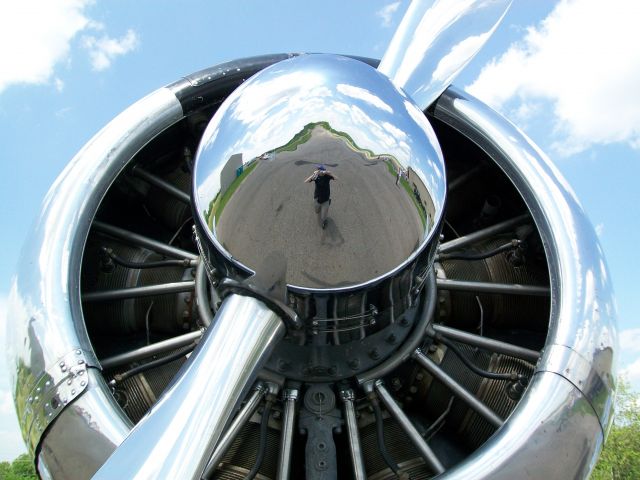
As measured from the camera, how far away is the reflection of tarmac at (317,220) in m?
3.15

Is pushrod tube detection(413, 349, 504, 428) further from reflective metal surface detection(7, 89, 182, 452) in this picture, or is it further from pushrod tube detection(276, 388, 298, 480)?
reflective metal surface detection(7, 89, 182, 452)

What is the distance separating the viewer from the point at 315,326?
337cm

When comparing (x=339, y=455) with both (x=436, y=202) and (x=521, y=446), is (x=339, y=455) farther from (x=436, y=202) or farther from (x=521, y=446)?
(x=436, y=202)

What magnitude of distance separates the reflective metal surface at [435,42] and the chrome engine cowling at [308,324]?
233 millimetres

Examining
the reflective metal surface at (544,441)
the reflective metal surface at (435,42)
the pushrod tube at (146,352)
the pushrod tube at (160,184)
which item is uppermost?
the reflective metal surface at (435,42)

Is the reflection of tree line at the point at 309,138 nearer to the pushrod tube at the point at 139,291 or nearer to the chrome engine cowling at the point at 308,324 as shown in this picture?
the chrome engine cowling at the point at 308,324

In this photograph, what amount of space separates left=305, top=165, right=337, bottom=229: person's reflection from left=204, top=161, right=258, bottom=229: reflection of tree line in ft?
0.98

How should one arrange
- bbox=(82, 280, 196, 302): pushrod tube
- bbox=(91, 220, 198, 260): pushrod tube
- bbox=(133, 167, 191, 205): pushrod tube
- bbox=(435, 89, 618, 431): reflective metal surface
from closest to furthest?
bbox=(435, 89, 618, 431): reflective metal surface, bbox=(82, 280, 196, 302): pushrod tube, bbox=(91, 220, 198, 260): pushrod tube, bbox=(133, 167, 191, 205): pushrod tube

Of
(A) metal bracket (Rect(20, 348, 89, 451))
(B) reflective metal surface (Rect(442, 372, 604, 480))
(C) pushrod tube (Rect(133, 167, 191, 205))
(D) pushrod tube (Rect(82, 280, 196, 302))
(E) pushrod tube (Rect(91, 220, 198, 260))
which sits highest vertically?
(C) pushrod tube (Rect(133, 167, 191, 205))

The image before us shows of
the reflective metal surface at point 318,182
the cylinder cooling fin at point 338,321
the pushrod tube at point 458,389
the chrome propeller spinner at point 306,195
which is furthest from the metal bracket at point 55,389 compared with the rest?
the pushrod tube at point 458,389

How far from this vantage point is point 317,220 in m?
3.18

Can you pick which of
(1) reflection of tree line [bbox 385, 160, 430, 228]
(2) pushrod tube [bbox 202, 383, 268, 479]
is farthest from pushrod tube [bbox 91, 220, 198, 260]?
(1) reflection of tree line [bbox 385, 160, 430, 228]

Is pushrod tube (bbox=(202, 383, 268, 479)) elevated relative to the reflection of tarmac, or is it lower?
lower

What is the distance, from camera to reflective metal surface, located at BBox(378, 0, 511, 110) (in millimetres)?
4664
